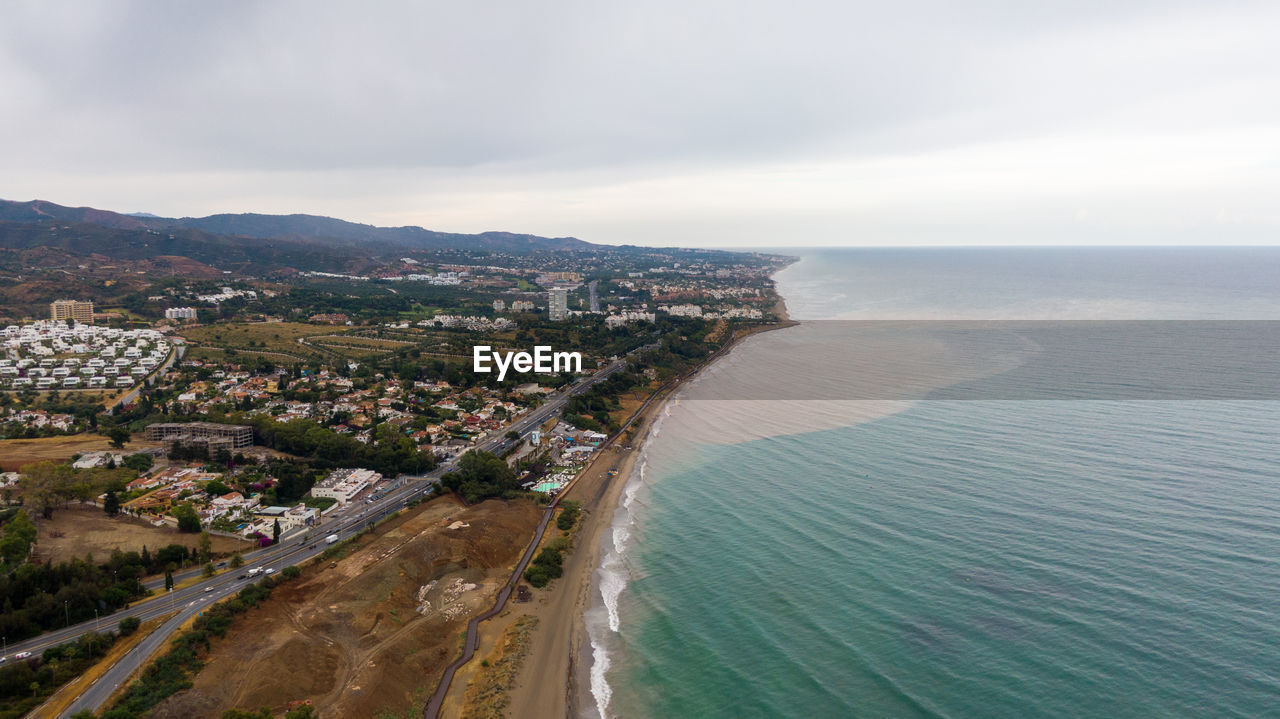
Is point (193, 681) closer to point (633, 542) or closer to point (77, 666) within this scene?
point (77, 666)

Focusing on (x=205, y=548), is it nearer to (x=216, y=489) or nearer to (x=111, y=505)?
(x=216, y=489)

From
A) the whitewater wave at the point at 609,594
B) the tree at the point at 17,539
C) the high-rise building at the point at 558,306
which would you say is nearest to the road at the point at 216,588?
the tree at the point at 17,539

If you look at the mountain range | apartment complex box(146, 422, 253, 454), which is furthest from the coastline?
the mountain range

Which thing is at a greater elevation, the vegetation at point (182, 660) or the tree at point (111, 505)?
the tree at point (111, 505)

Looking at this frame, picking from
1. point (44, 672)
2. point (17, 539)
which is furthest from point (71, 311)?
point (44, 672)

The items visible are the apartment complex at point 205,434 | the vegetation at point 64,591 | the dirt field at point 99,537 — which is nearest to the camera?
the vegetation at point 64,591

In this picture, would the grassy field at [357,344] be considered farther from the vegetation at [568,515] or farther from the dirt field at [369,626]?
the dirt field at [369,626]

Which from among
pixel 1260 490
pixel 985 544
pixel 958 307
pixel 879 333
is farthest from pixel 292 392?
pixel 958 307
